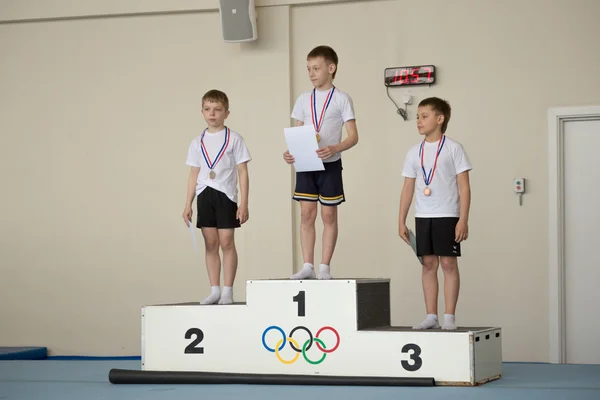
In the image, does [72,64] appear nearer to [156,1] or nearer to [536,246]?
[156,1]

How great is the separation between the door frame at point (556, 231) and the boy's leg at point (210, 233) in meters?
2.94

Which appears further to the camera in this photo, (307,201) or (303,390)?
(307,201)

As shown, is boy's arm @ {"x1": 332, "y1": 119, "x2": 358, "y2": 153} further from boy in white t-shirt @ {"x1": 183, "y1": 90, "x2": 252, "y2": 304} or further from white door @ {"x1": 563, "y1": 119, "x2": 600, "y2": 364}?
white door @ {"x1": 563, "y1": 119, "x2": 600, "y2": 364}

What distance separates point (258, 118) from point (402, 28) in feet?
4.90

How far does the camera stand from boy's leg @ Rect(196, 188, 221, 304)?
5176mm

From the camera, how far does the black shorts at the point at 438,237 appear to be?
4758mm

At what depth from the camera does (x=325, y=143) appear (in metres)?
5.02

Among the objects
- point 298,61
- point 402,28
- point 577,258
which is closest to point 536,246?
point 577,258

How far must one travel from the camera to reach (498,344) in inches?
189

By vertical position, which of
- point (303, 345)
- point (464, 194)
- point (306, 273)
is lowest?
point (303, 345)

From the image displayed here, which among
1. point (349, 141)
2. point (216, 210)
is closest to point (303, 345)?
point (216, 210)

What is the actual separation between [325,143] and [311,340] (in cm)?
124

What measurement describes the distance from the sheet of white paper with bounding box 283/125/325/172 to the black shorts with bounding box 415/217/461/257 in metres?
0.73

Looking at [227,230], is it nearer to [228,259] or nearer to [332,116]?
[228,259]
